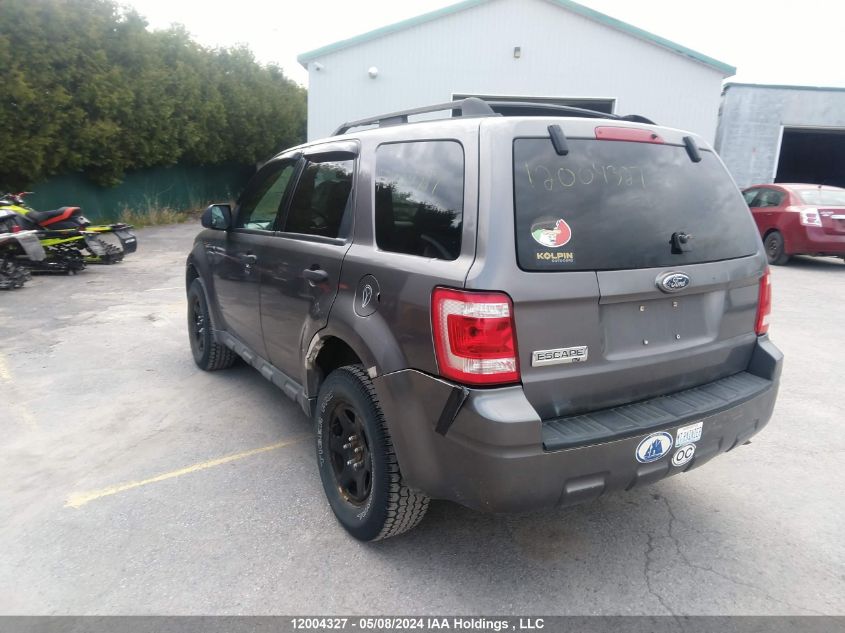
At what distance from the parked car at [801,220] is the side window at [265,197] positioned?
10400 millimetres

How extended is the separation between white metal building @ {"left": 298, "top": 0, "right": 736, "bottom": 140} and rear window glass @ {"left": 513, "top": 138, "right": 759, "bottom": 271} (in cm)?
1323

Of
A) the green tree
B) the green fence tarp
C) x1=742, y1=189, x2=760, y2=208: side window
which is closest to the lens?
the green tree

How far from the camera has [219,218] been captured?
454cm

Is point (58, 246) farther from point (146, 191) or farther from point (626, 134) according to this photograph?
point (626, 134)

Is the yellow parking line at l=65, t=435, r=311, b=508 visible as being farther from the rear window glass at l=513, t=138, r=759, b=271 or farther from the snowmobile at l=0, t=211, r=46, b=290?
the snowmobile at l=0, t=211, r=46, b=290

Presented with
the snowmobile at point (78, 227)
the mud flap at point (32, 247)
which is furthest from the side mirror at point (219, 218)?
the snowmobile at point (78, 227)

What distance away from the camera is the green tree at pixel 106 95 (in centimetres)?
1187

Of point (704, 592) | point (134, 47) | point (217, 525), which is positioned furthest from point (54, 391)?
point (134, 47)

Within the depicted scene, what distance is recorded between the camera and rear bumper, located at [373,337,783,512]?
2250 millimetres

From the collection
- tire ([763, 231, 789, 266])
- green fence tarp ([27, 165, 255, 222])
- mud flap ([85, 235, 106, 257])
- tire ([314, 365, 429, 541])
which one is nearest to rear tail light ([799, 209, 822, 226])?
tire ([763, 231, 789, 266])

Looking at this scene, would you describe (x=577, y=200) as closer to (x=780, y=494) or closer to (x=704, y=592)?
(x=704, y=592)

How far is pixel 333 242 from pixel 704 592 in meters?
2.35

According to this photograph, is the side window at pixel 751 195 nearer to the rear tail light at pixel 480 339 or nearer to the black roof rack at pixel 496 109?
the black roof rack at pixel 496 109

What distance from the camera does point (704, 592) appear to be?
2652 millimetres
